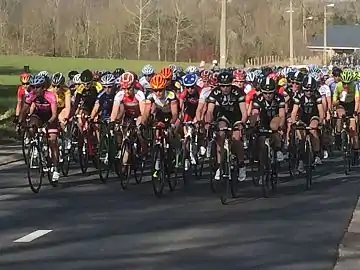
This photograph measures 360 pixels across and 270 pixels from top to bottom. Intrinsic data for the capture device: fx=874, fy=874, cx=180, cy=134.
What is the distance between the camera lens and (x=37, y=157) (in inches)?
525

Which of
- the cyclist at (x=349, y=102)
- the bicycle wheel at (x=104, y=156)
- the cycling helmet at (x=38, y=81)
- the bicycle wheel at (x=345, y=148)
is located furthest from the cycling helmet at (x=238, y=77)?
the cycling helmet at (x=38, y=81)

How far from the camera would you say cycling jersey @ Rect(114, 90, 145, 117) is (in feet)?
46.5

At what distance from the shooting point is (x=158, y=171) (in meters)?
12.8

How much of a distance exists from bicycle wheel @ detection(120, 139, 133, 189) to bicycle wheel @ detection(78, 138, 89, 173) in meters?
1.94

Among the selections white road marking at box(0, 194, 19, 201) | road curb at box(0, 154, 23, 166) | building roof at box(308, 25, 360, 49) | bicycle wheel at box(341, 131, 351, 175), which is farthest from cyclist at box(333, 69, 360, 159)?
building roof at box(308, 25, 360, 49)

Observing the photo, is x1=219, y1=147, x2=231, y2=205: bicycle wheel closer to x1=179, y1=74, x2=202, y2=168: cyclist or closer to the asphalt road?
the asphalt road

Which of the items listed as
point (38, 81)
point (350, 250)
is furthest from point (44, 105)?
point (350, 250)

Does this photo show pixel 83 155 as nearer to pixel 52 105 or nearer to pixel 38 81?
pixel 52 105

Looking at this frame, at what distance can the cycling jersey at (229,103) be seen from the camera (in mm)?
12852

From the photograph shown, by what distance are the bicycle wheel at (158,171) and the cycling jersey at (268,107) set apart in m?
1.92

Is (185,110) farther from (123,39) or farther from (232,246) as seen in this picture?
(123,39)

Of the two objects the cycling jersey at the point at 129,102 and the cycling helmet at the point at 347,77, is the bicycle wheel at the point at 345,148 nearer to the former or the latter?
the cycling helmet at the point at 347,77

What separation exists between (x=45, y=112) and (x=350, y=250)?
21.3ft

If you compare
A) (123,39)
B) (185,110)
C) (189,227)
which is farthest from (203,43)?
(189,227)
